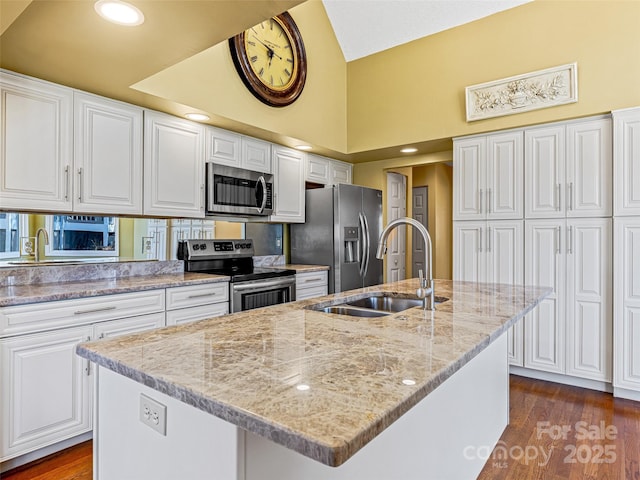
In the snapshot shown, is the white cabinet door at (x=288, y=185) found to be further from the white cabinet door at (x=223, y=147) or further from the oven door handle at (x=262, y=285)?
the oven door handle at (x=262, y=285)

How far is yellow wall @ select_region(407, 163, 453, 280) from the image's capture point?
644 centimetres

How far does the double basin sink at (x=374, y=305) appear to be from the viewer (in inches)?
72.9

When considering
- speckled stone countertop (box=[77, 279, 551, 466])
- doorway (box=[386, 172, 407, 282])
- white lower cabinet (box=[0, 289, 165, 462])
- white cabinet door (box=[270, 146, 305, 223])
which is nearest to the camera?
speckled stone countertop (box=[77, 279, 551, 466])

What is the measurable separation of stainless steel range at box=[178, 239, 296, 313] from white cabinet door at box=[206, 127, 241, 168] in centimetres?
74

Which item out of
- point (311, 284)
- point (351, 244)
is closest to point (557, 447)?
point (311, 284)

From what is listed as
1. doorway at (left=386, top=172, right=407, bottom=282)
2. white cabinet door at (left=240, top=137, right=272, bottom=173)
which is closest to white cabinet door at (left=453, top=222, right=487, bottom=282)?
doorway at (left=386, top=172, right=407, bottom=282)

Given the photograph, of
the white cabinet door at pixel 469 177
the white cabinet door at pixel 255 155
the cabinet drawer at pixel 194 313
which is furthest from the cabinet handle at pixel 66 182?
the white cabinet door at pixel 469 177

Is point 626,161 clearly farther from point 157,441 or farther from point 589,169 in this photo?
point 157,441

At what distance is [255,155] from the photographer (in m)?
3.70

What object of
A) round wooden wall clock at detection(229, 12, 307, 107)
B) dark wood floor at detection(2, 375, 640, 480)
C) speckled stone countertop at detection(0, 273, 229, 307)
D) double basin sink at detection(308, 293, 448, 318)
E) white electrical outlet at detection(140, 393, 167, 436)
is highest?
round wooden wall clock at detection(229, 12, 307, 107)

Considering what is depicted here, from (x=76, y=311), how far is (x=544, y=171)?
360cm

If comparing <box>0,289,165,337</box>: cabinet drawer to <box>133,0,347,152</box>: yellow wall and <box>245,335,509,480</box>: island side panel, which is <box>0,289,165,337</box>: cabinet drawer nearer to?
<box>133,0,347,152</box>: yellow wall

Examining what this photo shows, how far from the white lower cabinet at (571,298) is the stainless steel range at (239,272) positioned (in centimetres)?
215

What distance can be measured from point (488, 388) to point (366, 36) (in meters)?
3.84
